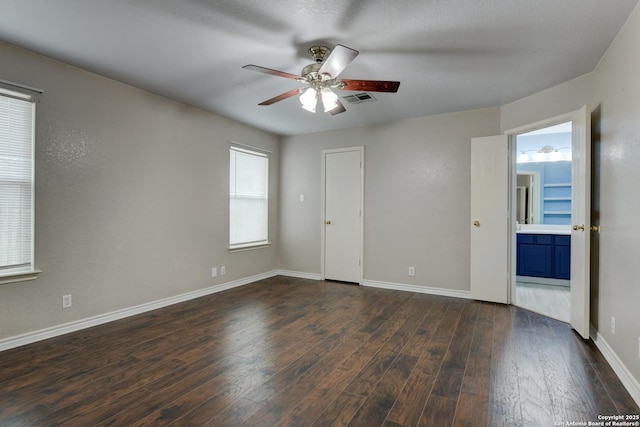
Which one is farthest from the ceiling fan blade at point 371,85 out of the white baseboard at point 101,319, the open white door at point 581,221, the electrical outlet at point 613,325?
the white baseboard at point 101,319

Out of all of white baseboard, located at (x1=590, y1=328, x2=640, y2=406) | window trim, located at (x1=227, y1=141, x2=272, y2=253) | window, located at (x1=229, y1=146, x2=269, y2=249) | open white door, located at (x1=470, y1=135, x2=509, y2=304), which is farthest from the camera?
window, located at (x1=229, y1=146, x2=269, y2=249)

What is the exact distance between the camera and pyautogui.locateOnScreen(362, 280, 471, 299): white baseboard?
413cm

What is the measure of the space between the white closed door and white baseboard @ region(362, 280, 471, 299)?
242 millimetres

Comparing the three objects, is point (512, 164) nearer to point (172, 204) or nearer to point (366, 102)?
point (366, 102)

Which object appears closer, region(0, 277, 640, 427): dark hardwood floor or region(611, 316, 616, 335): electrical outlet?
region(0, 277, 640, 427): dark hardwood floor

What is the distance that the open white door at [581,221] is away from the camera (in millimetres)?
2666

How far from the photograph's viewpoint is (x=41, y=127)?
2.66m

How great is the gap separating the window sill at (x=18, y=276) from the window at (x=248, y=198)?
2237 mm

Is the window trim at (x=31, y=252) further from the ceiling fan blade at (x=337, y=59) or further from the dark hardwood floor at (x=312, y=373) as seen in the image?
the ceiling fan blade at (x=337, y=59)

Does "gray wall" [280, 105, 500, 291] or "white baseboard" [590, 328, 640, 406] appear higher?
"gray wall" [280, 105, 500, 291]

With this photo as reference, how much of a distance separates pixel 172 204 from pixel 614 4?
13.9 ft

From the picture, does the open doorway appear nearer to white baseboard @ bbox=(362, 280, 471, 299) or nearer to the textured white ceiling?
white baseboard @ bbox=(362, 280, 471, 299)

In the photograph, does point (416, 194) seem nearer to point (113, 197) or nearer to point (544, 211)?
point (544, 211)

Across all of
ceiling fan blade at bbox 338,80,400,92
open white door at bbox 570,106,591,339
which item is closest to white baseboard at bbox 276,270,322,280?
open white door at bbox 570,106,591,339
